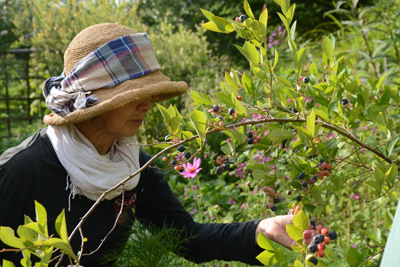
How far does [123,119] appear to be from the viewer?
1.49 metres

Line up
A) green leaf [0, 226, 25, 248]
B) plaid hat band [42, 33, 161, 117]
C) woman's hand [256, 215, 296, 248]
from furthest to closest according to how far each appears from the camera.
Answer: plaid hat band [42, 33, 161, 117] → woman's hand [256, 215, 296, 248] → green leaf [0, 226, 25, 248]

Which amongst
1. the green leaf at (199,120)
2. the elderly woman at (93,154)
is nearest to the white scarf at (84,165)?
the elderly woman at (93,154)

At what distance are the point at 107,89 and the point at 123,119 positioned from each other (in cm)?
13

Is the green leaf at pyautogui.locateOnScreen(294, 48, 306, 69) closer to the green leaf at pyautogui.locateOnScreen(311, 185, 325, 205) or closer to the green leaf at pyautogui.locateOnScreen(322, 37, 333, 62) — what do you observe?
the green leaf at pyautogui.locateOnScreen(322, 37, 333, 62)

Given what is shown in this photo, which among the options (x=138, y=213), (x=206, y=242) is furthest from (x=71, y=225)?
(x=206, y=242)

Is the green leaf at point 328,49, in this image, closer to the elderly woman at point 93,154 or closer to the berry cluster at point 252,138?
the berry cluster at point 252,138

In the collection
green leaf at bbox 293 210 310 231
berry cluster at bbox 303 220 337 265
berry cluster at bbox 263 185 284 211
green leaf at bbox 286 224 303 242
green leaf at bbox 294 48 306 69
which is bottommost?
berry cluster at bbox 263 185 284 211

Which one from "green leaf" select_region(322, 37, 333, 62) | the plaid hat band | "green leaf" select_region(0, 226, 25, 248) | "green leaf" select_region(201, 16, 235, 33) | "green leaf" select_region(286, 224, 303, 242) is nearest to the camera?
"green leaf" select_region(0, 226, 25, 248)

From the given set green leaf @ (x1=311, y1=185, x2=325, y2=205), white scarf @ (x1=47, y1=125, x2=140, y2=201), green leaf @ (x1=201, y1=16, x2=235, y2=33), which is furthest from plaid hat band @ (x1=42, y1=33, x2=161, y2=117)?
green leaf @ (x1=311, y1=185, x2=325, y2=205)

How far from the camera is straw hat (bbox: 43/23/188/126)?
139cm

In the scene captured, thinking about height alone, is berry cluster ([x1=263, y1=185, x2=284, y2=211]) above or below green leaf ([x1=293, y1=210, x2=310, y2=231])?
below

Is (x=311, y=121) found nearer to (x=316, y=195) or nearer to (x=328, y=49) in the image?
(x=316, y=195)

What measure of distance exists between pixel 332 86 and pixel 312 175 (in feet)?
0.83

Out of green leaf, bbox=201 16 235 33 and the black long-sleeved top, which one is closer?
green leaf, bbox=201 16 235 33
